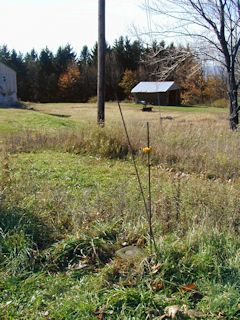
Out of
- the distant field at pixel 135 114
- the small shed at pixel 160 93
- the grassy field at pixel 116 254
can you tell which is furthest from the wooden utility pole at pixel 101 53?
the small shed at pixel 160 93

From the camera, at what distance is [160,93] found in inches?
2055

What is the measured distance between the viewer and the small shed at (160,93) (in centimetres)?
5025

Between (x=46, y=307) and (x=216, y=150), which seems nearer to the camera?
(x=46, y=307)

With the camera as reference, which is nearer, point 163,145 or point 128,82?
point 163,145

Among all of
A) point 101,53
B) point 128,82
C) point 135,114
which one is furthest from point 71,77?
point 101,53

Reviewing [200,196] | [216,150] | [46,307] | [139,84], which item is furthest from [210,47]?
[139,84]

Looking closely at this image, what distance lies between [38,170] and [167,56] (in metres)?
11.9

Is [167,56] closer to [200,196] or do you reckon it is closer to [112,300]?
[200,196]

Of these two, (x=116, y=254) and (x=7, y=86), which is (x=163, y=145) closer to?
(x=116, y=254)

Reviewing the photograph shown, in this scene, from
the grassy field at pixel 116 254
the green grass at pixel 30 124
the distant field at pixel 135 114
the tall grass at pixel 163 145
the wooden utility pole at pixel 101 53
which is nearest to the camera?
the grassy field at pixel 116 254

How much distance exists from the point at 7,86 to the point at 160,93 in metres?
21.4

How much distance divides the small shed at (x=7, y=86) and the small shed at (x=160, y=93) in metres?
16.4

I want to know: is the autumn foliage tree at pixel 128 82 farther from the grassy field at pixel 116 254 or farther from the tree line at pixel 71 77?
the grassy field at pixel 116 254

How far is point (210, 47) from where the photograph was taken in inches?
644
